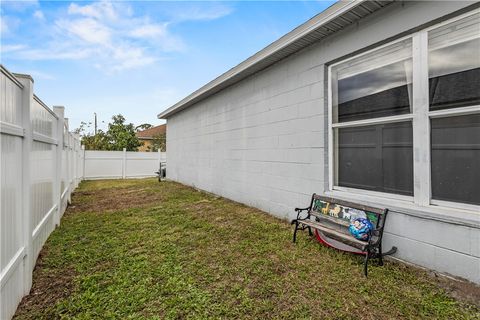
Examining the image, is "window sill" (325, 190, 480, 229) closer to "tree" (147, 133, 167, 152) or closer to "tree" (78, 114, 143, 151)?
"tree" (78, 114, 143, 151)

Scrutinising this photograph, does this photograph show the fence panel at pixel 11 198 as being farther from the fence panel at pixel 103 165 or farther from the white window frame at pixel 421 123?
the fence panel at pixel 103 165

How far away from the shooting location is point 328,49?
4.06 metres

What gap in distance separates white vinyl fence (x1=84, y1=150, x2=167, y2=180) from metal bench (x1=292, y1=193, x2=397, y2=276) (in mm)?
13066

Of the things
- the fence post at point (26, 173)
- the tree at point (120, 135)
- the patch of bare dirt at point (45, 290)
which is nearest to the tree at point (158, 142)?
the tree at point (120, 135)

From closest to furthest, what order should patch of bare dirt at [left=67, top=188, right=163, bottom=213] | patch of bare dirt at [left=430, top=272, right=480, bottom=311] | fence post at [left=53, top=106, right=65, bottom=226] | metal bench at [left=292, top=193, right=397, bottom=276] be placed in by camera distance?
patch of bare dirt at [left=430, top=272, right=480, bottom=311] < metal bench at [left=292, top=193, right=397, bottom=276] < fence post at [left=53, top=106, right=65, bottom=226] < patch of bare dirt at [left=67, top=188, right=163, bottom=213]

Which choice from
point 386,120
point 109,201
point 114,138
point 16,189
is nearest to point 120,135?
point 114,138

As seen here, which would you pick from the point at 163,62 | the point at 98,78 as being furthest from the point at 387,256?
the point at 98,78

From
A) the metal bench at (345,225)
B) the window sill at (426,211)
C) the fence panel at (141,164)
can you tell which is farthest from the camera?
the fence panel at (141,164)

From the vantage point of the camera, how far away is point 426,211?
278 cm

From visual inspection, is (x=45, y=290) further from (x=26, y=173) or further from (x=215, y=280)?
(x=215, y=280)

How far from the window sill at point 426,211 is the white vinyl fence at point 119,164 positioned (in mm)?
13729

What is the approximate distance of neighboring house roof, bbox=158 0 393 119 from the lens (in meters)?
3.31

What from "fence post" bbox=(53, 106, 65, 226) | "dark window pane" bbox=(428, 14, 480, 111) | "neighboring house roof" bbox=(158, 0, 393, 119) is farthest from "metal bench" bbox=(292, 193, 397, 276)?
"fence post" bbox=(53, 106, 65, 226)

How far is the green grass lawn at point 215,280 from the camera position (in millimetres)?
2135
